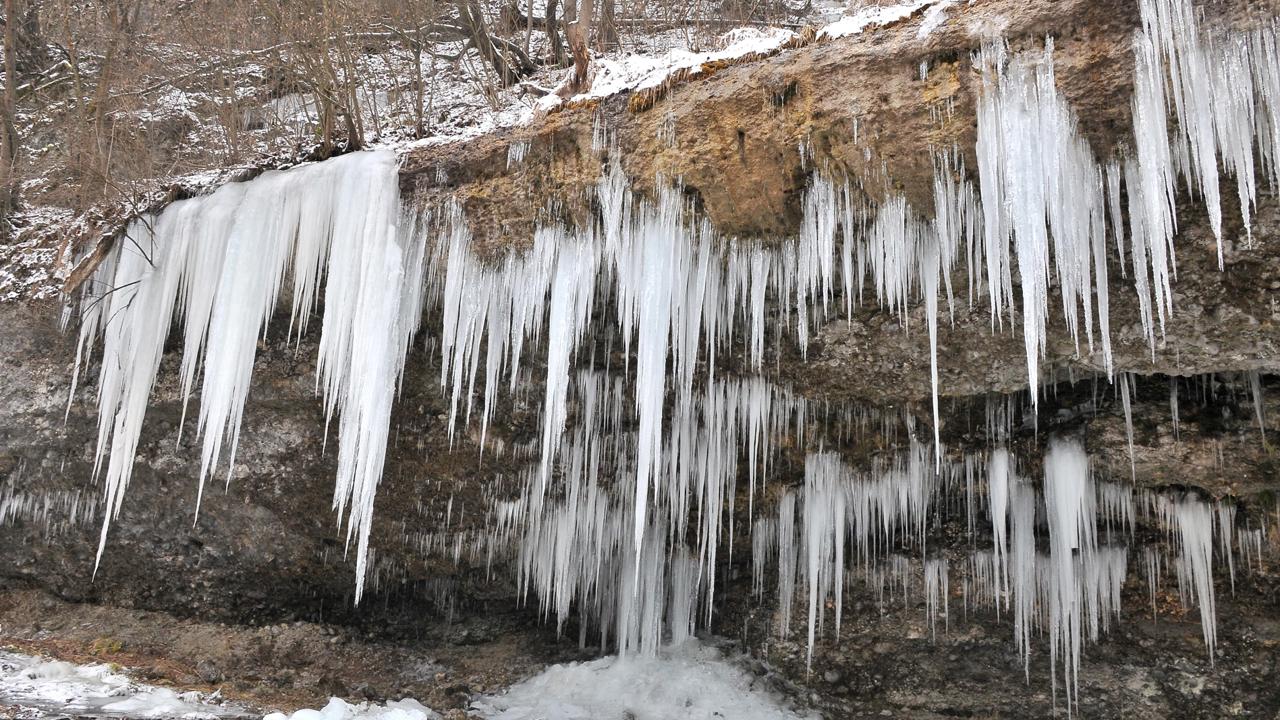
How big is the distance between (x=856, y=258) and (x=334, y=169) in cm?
363

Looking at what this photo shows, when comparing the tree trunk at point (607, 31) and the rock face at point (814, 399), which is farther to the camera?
the tree trunk at point (607, 31)

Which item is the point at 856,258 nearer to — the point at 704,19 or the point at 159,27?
the point at 704,19

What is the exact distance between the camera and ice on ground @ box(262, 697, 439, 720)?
4633 millimetres

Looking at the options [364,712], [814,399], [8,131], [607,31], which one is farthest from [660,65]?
[8,131]

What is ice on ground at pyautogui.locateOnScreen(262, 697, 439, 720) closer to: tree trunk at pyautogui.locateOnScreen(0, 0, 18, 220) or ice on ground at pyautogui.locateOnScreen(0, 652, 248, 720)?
ice on ground at pyautogui.locateOnScreen(0, 652, 248, 720)

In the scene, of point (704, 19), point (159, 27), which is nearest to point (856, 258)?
point (704, 19)

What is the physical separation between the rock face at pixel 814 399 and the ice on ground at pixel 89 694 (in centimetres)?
149

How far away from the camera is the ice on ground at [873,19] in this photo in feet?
14.1

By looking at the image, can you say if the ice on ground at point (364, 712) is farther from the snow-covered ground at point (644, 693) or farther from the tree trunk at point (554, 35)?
the tree trunk at point (554, 35)

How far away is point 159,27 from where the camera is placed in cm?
866

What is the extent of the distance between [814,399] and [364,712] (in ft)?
12.3

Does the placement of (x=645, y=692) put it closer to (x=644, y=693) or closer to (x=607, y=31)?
(x=644, y=693)

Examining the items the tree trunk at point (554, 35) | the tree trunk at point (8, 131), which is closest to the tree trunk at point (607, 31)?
the tree trunk at point (554, 35)

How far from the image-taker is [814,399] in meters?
5.93
